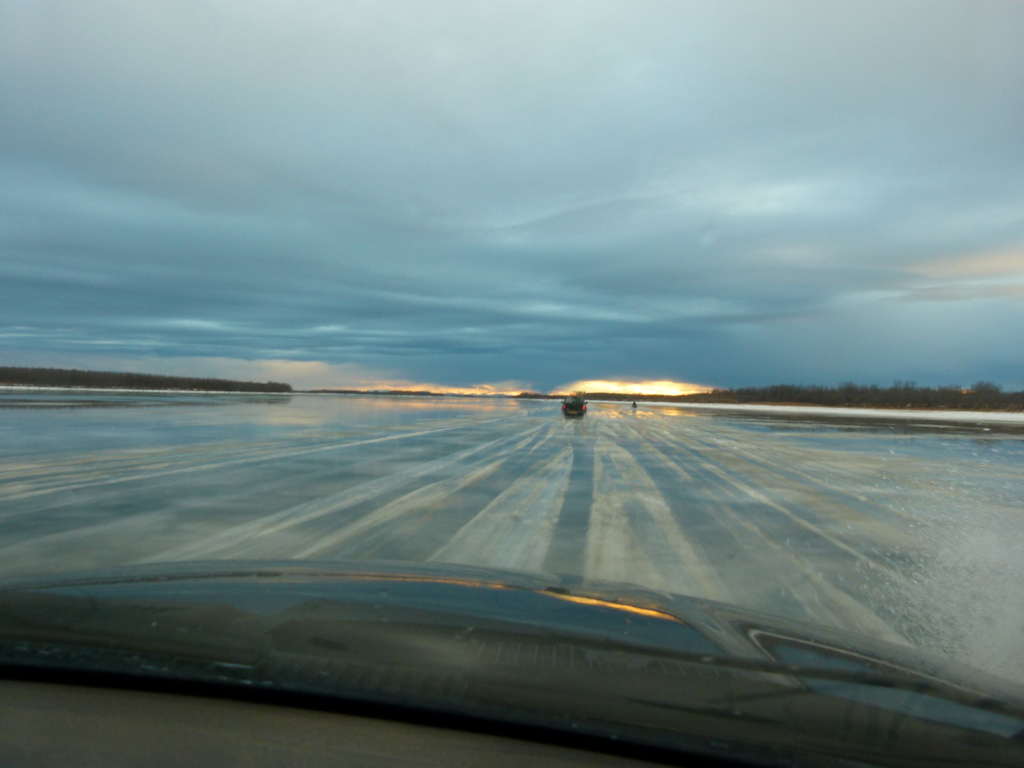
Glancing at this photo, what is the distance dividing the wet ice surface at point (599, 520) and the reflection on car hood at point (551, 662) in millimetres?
2287

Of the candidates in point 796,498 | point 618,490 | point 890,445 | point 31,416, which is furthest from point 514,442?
point 31,416

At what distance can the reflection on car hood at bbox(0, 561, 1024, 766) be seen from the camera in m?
1.75

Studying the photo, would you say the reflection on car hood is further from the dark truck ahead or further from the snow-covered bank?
the snow-covered bank

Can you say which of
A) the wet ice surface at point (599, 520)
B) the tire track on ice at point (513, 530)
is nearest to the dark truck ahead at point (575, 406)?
the wet ice surface at point (599, 520)

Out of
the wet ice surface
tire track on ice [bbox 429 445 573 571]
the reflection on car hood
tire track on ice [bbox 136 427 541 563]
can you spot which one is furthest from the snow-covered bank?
the reflection on car hood

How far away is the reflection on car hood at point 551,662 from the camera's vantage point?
1749 mm

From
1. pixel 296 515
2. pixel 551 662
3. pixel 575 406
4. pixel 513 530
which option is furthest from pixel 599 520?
pixel 575 406

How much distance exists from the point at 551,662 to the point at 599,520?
589 cm

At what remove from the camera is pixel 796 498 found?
9.86 meters

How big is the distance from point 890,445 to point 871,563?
1771cm

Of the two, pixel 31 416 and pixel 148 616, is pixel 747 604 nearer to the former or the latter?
pixel 148 616

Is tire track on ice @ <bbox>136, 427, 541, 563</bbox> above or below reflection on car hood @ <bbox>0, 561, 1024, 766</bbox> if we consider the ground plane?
below

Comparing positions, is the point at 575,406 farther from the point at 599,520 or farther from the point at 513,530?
the point at 513,530

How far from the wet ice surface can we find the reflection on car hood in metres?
2.29
